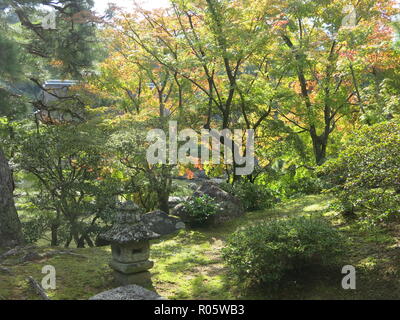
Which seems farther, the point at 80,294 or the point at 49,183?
the point at 49,183

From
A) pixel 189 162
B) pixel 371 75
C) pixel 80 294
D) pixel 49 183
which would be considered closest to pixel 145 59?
pixel 189 162

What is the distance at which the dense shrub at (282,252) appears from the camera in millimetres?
5543

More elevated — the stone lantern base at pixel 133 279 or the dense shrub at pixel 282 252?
the dense shrub at pixel 282 252

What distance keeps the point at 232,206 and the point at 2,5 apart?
795 cm

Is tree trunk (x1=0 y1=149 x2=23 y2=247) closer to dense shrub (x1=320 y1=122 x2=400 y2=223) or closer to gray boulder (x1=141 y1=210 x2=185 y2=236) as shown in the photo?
gray boulder (x1=141 y1=210 x2=185 y2=236)

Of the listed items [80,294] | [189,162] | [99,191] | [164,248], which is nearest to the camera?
[80,294]

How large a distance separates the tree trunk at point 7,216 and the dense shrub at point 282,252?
5.19 m

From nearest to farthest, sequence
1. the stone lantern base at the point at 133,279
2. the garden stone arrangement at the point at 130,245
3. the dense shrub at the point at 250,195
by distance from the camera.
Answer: the garden stone arrangement at the point at 130,245 < the stone lantern base at the point at 133,279 < the dense shrub at the point at 250,195

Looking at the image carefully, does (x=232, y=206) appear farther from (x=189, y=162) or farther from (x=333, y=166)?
(x=333, y=166)

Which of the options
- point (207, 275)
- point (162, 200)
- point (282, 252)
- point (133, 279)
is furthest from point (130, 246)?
point (162, 200)

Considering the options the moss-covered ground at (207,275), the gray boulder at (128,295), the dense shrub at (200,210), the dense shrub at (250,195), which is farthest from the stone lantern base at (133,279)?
the dense shrub at (250,195)

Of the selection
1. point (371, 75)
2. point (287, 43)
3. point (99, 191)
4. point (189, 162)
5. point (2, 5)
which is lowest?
point (99, 191)

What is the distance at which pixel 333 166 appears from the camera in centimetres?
607

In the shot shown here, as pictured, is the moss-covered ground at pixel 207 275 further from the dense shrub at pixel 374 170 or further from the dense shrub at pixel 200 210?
the dense shrub at pixel 200 210
